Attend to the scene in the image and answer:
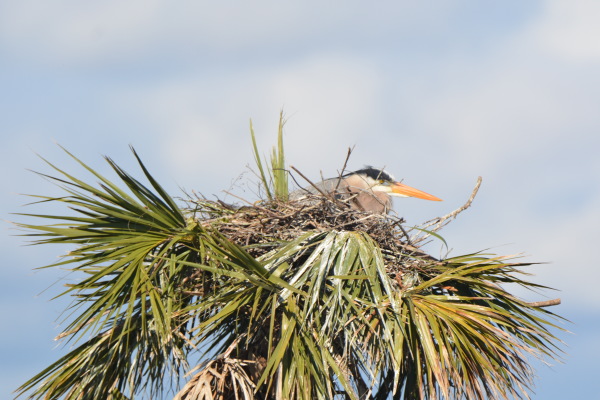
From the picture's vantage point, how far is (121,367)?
5941 mm

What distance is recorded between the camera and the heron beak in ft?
30.6

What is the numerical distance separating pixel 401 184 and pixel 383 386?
3724 mm

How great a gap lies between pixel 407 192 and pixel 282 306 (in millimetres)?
4125

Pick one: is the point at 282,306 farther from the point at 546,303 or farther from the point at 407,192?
the point at 407,192

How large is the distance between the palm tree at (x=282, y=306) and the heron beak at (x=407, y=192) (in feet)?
9.96

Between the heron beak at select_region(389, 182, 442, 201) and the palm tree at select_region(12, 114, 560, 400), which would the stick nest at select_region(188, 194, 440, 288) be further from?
the heron beak at select_region(389, 182, 442, 201)

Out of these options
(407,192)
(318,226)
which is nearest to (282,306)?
(318,226)

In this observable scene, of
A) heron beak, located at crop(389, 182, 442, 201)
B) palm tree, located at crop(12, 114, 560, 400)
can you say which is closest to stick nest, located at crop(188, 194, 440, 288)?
palm tree, located at crop(12, 114, 560, 400)

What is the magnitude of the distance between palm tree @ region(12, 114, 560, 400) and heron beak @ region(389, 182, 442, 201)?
304 centimetres

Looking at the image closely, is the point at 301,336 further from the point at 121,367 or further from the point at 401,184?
the point at 401,184

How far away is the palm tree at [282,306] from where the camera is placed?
17.7 feet

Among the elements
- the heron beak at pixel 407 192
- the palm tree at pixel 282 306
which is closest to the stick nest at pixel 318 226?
the palm tree at pixel 282 306

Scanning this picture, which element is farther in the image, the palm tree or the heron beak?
the heron beak

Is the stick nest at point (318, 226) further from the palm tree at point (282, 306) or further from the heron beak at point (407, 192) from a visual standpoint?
the heron beak at point (407, 192)
